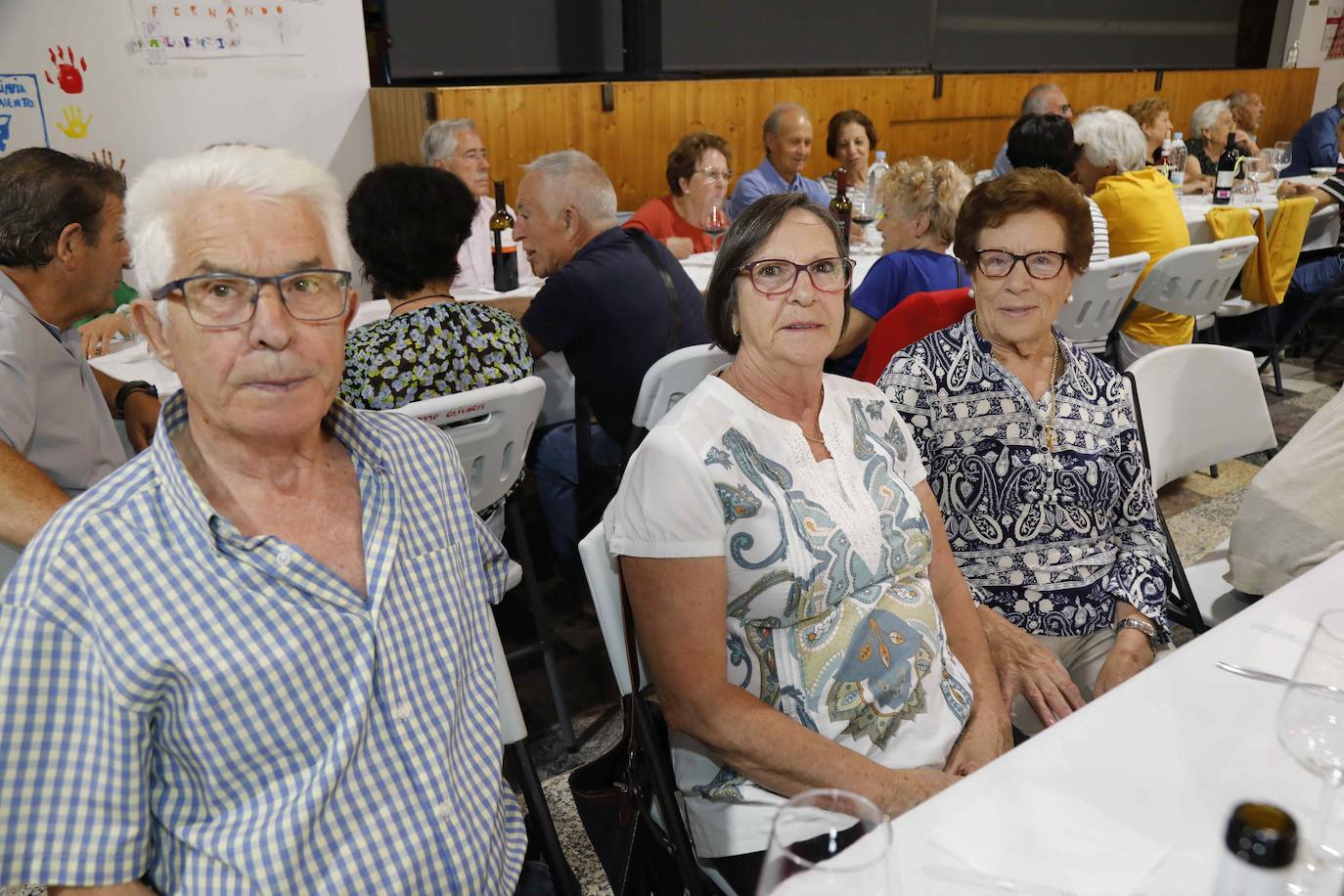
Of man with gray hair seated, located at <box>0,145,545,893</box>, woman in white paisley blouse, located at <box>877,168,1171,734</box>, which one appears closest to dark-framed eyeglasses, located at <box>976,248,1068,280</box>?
woman in white paisley blouse, located at <box>877,168,1171,734</box>

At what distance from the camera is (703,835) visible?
1.53 metres

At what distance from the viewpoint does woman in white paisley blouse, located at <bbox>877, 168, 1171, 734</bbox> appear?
200cm

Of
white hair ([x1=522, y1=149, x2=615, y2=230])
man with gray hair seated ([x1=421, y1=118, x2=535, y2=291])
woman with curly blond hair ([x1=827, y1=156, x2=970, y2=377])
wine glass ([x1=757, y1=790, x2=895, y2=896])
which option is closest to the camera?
wine glass ([x1=757, y1=790, x2=895, y2=896])

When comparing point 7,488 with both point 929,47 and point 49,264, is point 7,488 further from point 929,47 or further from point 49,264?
point 929,47

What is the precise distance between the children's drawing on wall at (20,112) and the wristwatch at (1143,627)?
4782 millimetres

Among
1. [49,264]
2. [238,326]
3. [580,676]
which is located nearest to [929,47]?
[580,676]

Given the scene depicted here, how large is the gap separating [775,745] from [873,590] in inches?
11.4

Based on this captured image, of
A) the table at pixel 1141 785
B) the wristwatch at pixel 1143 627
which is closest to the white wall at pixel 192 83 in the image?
the wristwatch at pixel 1143 627

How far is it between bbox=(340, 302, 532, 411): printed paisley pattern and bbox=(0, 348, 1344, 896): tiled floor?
36.0 inches

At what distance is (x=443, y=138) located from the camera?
4.66m

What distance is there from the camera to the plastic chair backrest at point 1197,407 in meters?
2.21

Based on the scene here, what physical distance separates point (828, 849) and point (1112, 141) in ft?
14.0

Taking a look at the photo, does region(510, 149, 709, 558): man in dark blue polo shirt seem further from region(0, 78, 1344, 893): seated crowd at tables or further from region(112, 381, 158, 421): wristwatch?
region(112, 381, 158, 421): wristwatch

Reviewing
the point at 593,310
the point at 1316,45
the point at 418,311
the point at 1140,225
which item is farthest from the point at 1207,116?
the point at 418,311
